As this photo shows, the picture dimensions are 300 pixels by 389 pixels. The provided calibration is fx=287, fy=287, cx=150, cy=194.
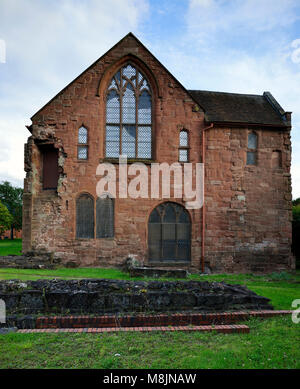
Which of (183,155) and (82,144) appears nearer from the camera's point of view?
(82,144)

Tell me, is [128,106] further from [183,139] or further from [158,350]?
[158,350]

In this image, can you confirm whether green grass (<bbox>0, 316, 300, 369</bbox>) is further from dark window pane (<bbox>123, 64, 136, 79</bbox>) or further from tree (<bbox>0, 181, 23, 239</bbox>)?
tree (<bbox>0, 181, 23, 239</bbox>)

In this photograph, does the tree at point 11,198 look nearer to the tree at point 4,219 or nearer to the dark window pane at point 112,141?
the tree at point 4,219

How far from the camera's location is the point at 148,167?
16.4 meters

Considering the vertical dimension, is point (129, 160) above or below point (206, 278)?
above

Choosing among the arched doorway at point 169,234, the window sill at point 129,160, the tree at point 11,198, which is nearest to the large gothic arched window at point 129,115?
the window sill at point 129,160

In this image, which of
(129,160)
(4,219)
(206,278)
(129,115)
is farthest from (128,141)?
(4,219)

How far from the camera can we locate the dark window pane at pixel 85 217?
16.2 m

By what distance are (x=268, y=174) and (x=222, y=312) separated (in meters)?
12.1

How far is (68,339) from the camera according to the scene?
225 inches

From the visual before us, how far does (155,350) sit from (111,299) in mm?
2449

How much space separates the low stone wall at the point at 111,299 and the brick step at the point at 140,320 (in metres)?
0.53
